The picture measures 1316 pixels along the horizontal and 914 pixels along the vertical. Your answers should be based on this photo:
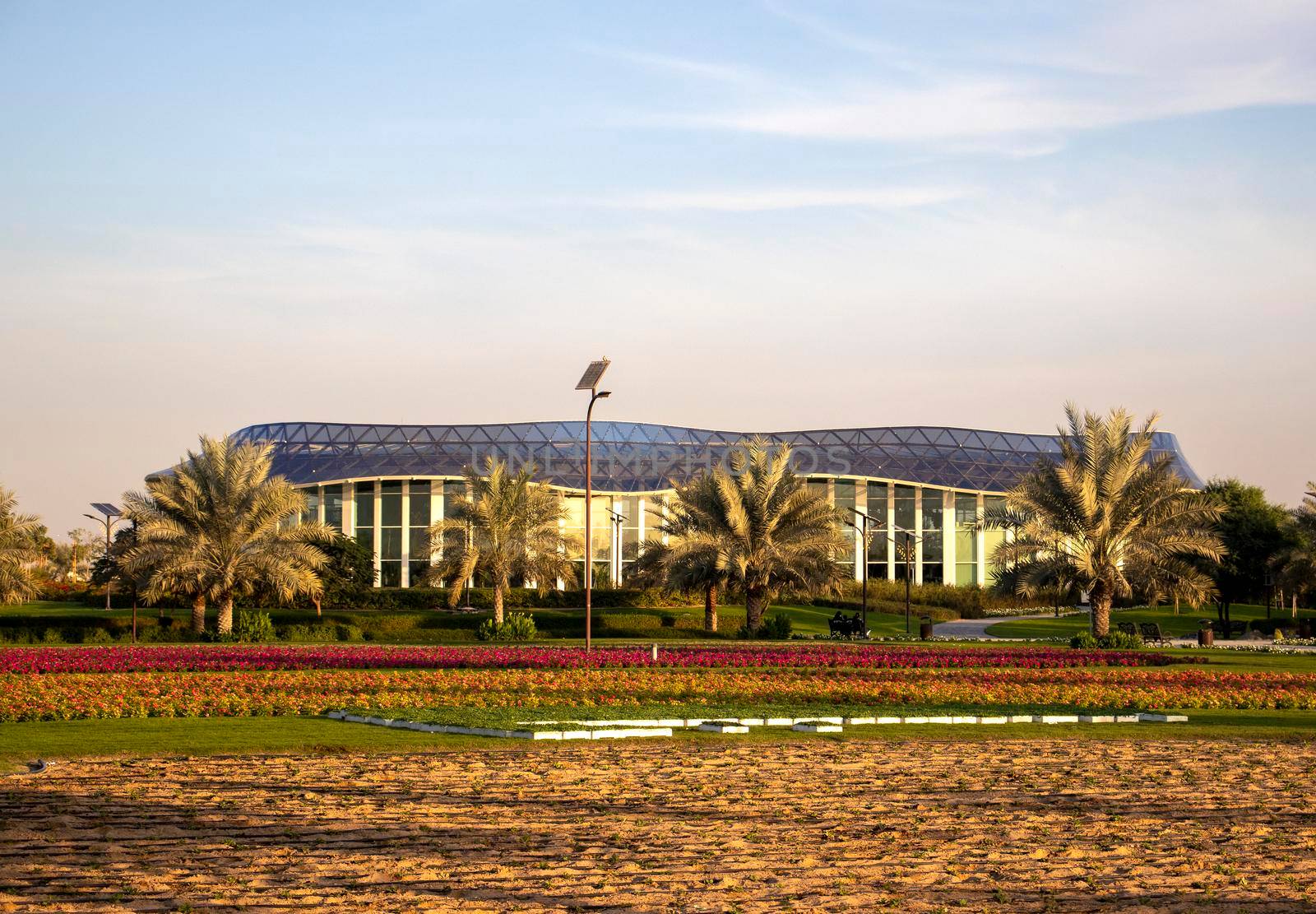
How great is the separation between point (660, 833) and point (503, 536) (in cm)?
3445

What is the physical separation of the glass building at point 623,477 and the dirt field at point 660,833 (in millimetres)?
55539

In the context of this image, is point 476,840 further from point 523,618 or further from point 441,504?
point 441,504

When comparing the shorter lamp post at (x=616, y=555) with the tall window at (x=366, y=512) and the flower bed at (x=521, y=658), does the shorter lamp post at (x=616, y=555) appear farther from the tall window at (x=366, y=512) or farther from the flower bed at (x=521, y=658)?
the flower bed at (x=521, y=658)

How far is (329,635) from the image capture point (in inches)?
1638

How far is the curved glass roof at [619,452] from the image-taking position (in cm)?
7300

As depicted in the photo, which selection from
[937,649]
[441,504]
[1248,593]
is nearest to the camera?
[937,649]

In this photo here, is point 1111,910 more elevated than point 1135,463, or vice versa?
point 1135,463

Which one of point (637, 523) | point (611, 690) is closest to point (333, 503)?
point (637, 523)

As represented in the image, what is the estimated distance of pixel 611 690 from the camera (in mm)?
23422

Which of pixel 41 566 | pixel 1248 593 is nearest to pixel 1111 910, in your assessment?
pixel 1248 593

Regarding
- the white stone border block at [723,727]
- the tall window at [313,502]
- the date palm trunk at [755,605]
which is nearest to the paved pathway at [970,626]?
the date palm trunk at [755,605]

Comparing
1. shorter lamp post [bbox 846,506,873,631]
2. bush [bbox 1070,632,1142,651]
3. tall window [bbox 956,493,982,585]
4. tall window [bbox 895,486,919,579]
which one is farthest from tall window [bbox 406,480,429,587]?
bush [bbox 1070,632,1142,651]

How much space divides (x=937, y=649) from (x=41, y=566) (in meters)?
76.2

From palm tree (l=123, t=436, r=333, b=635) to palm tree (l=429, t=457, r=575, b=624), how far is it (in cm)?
481
